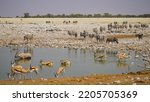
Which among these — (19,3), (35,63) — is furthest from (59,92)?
(19,3)

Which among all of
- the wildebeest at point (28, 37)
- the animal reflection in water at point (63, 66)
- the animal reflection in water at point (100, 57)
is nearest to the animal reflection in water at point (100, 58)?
the animal reflection in water at point (100, 57)

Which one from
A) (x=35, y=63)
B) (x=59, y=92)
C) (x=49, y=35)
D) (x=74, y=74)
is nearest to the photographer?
(x=59, y=92)

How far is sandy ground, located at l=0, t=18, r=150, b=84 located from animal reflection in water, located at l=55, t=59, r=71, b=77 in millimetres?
302

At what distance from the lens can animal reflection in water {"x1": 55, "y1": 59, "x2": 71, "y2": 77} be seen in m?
6.91

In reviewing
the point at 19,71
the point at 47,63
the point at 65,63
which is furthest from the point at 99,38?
the point at 19,71

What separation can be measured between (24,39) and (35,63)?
957 mm

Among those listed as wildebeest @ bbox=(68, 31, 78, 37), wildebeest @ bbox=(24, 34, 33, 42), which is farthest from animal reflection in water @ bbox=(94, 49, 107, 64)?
wildebeest @ bbox=(24, 34, 33, 42)

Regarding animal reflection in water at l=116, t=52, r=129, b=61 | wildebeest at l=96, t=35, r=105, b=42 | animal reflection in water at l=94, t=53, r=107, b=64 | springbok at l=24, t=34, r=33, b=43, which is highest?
springbok at l=24, t=34, r=33, b=43

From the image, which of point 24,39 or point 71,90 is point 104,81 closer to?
point 71,90

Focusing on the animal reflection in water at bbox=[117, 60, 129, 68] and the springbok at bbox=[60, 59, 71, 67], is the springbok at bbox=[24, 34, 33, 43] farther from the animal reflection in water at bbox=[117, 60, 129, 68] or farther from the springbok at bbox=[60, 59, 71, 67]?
the animal reflection in water at bbox=[117, 60, 129, 68]

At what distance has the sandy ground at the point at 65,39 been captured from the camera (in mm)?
6570

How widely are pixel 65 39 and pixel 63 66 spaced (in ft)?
5.85

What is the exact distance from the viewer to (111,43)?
28.4 feet

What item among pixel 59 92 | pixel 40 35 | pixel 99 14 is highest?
pixel 99 14
